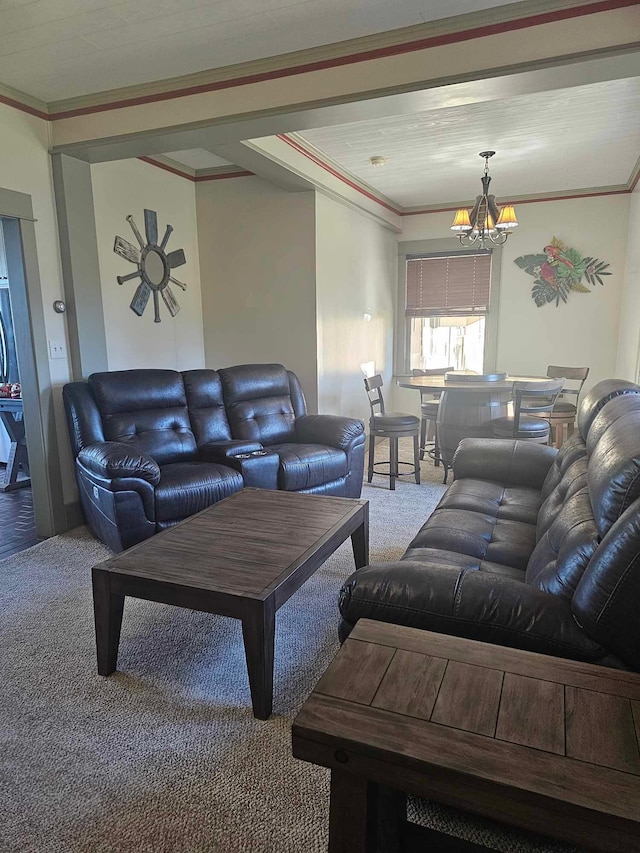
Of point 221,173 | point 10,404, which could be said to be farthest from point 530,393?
point 10,404

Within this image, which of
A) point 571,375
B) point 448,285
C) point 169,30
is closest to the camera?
point 169,30

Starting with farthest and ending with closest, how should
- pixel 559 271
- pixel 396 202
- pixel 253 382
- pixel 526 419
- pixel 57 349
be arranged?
pixel 396 202 < pixel 559 271 < pixel 253 382 < pixel 526 419 < pixel 57 349

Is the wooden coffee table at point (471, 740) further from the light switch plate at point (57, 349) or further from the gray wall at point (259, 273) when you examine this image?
the gray wall at point (259, 273)

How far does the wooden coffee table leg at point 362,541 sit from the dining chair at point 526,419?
179 cm

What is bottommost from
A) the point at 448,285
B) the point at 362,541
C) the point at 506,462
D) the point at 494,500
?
the point at 362,541

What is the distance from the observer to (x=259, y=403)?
4223 millimetres

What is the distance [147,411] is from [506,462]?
7.58ft

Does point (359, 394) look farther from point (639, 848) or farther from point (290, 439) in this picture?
point (639, 848)

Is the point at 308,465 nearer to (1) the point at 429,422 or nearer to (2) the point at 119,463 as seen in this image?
(2) the point at 119,463

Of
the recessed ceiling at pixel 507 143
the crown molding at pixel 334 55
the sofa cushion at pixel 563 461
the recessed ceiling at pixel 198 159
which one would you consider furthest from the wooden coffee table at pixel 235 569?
the recessed ceiling at pixel 198 159

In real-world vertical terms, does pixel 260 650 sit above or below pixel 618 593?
below

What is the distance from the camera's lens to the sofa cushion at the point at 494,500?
97.5 inches

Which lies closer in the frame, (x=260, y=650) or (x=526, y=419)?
(x=260, y=650)

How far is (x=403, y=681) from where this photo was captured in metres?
1.14
